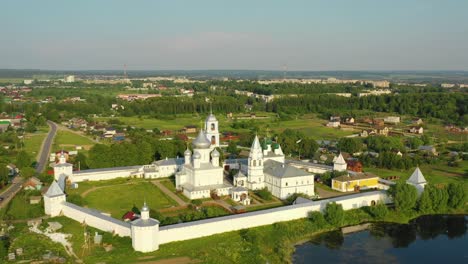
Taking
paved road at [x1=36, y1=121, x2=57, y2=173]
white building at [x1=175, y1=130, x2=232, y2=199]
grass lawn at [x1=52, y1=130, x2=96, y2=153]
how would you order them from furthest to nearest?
grass lawn at [x1=52, y1=130, x2=96, y2=153]
paved road at [x1=36, y1=121, x2=57, y2=173]
white building at [x1=175, y1=130, x2=232, y2=199]

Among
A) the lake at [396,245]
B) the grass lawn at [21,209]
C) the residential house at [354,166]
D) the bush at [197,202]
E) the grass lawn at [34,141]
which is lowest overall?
the lake at [396,245]

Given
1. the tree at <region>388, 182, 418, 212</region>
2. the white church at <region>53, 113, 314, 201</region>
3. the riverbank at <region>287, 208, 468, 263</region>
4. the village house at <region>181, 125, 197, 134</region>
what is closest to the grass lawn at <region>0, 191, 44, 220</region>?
the white church at <region>53, 113, 314, 201</region>

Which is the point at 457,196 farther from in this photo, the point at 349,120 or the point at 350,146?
the point at 349,120

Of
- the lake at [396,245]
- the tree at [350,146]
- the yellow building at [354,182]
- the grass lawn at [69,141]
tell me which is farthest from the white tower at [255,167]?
the grass lawn at [69,141]

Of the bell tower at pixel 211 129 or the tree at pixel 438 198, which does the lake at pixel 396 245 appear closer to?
the tree at pixel 438 198

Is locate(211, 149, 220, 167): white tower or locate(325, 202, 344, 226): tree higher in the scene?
locate(211, 149, 220, 167): white tower

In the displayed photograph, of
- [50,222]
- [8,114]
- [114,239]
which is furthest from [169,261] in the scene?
[8,114]

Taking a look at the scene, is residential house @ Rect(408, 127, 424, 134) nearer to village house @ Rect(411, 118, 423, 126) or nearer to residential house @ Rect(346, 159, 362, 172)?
village house @ Rect(411, 118, 423, 126)
